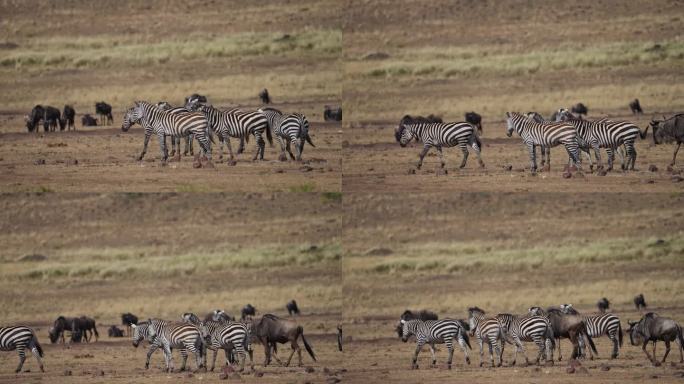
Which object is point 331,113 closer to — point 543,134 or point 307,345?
point 543,134

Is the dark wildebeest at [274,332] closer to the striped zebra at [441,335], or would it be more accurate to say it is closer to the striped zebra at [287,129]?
the striped zebra at [441,335]

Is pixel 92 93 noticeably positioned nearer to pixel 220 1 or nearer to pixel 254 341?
pixel 220 1

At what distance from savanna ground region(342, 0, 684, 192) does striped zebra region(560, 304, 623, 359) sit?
10.1 ft

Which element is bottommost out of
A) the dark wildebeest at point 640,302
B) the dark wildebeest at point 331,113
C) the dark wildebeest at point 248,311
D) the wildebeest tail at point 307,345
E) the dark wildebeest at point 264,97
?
the wildebeest tail at point 307,345

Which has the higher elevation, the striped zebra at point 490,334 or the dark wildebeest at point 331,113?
the dark wildebeest at point 331,113

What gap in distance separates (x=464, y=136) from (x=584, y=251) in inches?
164

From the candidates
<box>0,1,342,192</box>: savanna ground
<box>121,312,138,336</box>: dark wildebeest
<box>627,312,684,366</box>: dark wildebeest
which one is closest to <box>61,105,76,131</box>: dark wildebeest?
<box>0,1,342,192</box>: savanna ground

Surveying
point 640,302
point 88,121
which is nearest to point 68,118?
point 88,121

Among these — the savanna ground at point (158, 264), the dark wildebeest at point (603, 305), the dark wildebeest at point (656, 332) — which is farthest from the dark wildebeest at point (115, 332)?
the dark wildebeest at point (656, 332)

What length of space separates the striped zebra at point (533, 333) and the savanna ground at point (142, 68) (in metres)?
3.86

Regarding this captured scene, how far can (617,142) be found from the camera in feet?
78.8

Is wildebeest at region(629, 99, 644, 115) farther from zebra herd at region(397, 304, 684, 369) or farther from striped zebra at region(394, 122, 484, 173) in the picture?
zebra herd at region(397, 304, 684, 369)

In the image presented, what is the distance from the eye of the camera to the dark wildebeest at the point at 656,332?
22.6m

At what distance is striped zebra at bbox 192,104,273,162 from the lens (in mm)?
24156
